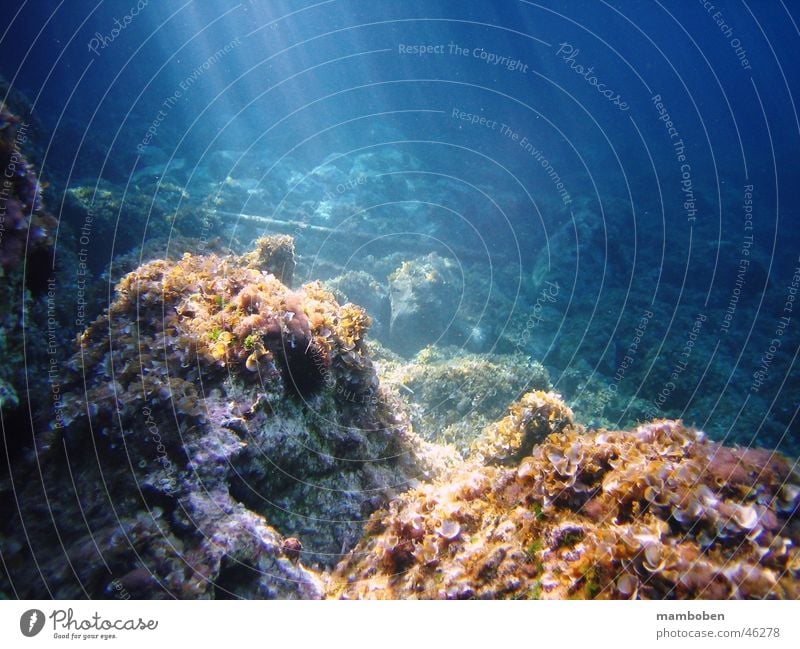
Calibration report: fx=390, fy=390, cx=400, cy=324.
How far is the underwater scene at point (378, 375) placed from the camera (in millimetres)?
→ 3238

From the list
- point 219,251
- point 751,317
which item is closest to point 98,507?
point 219,251

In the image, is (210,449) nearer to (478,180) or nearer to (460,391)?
(460,391)

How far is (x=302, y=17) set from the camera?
75.4 m

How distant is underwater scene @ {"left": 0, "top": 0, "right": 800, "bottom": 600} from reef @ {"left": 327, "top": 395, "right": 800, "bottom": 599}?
22mm

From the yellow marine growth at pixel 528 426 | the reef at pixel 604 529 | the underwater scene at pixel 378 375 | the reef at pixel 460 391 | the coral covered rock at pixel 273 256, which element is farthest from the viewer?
the coral covered rock at pixel 273 256

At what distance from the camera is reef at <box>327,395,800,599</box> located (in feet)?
8.63

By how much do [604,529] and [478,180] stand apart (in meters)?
34.6
